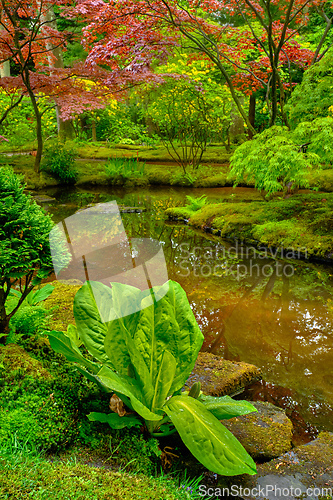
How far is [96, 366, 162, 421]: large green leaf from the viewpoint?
1.21 m

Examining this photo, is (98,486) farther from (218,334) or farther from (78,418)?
(218,334)

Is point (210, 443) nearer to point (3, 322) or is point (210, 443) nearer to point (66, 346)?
point (66, 346)

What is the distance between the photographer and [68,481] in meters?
1.09

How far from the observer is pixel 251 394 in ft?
6.57

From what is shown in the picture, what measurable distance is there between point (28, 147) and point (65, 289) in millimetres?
11928

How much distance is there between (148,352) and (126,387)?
0.16 m

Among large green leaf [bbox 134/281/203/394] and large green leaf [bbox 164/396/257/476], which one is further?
large green leaf [bbox 134/281/203/394]

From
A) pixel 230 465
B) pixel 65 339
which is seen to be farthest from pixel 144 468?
pixel 65 339

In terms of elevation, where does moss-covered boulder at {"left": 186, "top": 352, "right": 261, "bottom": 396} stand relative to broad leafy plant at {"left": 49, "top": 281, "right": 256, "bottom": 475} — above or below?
below

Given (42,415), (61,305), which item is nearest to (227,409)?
(42,415)

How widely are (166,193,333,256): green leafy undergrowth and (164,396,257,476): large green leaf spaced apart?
3.83 metres

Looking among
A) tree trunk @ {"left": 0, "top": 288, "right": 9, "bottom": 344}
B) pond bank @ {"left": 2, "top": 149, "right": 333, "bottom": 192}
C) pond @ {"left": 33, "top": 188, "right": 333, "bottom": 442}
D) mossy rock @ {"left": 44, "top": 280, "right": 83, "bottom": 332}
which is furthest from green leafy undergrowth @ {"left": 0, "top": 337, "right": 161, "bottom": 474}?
pond bank @ {"left": 2, "top": 149, "right": 333, "bottom": 192}

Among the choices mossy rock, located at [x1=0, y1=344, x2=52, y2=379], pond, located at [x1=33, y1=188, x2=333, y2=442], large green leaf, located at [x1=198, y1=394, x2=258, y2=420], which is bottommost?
pond, located at [x1=33, y1=188, x2=333, y2=442]

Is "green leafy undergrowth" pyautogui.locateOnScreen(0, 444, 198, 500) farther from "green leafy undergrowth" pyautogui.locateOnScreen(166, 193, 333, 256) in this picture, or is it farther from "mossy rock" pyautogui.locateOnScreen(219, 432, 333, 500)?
"green leafy undergrowth" pyautogui.locateOnScreen(166, 193, 333, 256)
